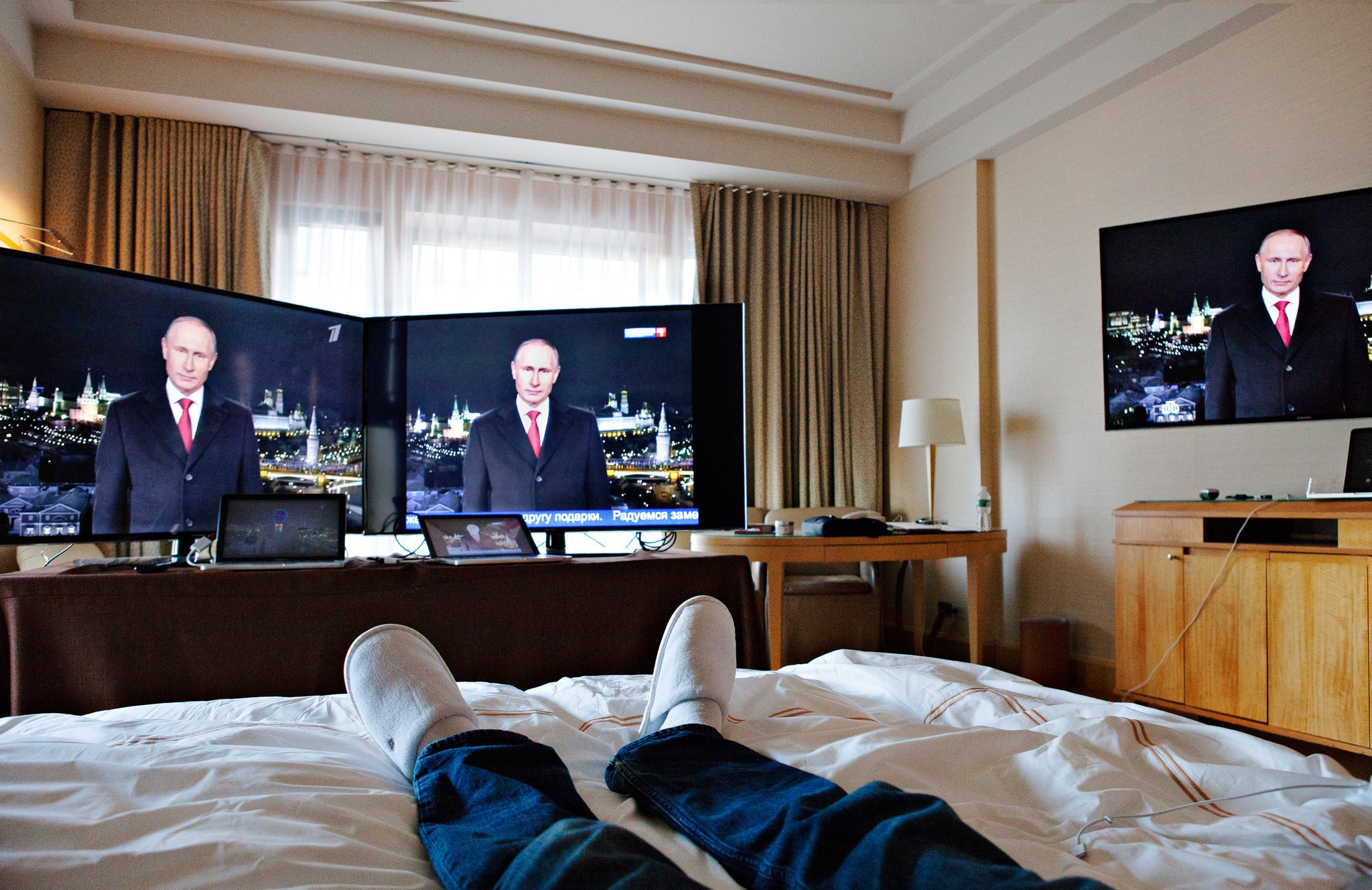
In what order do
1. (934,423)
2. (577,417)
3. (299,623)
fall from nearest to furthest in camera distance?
(299,623) < (577,417) < (934,423)

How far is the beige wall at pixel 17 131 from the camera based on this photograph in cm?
283

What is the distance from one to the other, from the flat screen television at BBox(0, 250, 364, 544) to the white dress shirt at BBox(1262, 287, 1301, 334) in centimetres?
298

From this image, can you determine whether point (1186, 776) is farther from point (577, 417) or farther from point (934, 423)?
point (934, 423)

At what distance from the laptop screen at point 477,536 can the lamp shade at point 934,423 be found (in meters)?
2.01

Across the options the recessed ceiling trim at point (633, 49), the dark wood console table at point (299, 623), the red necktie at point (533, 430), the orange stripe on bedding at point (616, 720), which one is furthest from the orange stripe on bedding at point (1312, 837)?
the recessed ceiling trim at point (633, 49)

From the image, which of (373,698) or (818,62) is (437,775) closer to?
(373,698)

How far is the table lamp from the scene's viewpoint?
12.1 ft

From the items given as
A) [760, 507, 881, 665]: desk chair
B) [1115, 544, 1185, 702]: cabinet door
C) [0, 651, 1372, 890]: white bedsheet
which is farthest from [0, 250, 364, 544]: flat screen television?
[1115, 544, 1185, 702]: cabinet door

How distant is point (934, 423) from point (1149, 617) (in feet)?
4.01

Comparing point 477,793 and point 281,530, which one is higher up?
point 281,530

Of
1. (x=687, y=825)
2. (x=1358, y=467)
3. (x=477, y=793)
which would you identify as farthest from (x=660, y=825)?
(x=1358, y=467)

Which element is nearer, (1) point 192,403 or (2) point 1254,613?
(1) point 192,403

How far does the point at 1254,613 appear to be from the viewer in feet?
8.02

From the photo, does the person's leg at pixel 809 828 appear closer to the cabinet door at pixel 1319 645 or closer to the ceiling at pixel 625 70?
the cabinet door at pixel 1319 645
